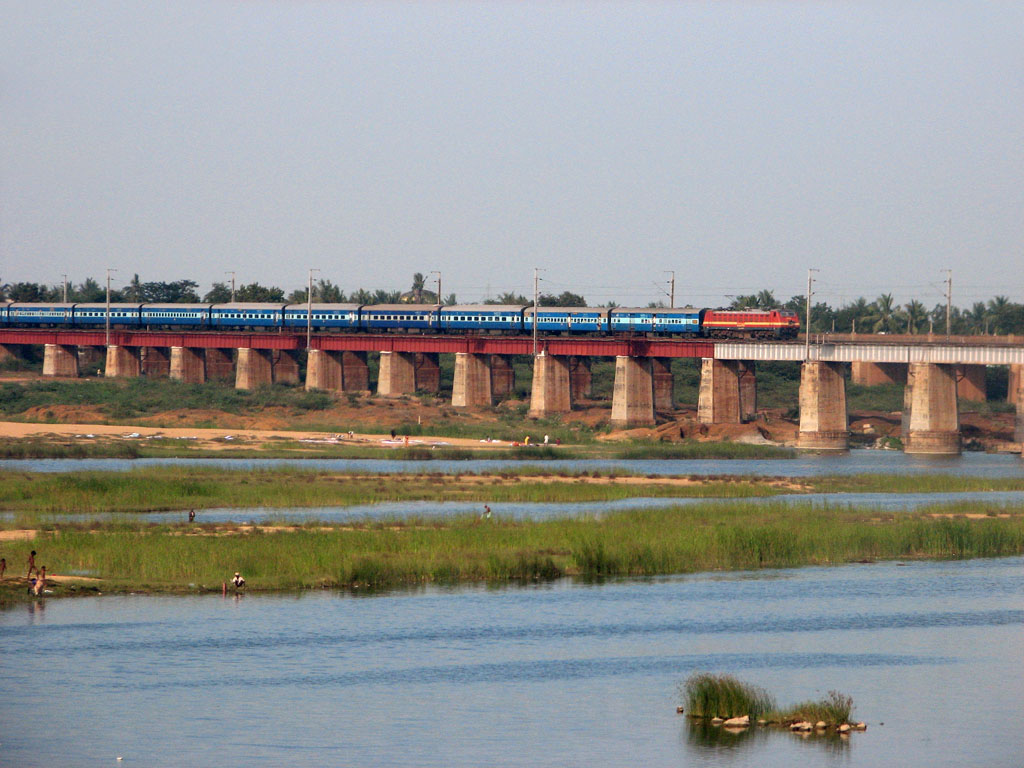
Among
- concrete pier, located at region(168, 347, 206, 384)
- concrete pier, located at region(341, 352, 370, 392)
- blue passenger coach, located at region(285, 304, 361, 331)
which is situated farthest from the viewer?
concrete pier, located at region(168, 347, 206, 384)

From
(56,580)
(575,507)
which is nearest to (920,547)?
(575,507)

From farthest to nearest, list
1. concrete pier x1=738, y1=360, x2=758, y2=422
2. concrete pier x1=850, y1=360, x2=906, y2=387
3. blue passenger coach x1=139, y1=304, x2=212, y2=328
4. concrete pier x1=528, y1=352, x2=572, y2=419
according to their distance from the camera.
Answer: concrete pier x1=850, y1=360, x2=906, y2=387 < blue passenger coach x1=139, y1=304, x2=212, y2=328 < concrete pier x1=528, y1=352, x2=572, y2=419 < concrete pier x1=738, y1=360, x2=758, y2=422

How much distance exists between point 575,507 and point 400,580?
19.7 metres

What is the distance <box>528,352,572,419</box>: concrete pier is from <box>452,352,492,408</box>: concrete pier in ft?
17.4

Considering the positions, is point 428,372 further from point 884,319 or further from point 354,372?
point 884,319

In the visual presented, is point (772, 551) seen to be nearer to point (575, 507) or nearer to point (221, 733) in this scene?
point (575, 507)

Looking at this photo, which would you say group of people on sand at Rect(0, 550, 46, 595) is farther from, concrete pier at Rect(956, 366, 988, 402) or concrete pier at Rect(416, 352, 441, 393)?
concrete pier at Rect(956, 366, 988, 402)

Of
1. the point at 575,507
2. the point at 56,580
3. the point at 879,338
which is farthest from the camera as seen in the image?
the point at 879,338

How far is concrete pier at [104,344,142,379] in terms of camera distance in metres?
141

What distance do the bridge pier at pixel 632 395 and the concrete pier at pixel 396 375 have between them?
22074mm

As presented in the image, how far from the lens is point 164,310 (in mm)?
142875

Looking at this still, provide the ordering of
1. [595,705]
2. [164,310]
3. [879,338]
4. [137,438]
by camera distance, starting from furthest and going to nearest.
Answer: [164,310], [879,338], [137,438], [595,705]

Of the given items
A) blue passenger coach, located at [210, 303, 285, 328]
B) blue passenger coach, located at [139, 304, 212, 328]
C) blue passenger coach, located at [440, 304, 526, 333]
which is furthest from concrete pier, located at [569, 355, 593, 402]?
blue passenger coach, located at [139, 304, 212, 328]

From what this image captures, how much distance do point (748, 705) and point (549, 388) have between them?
8907 centimetres
